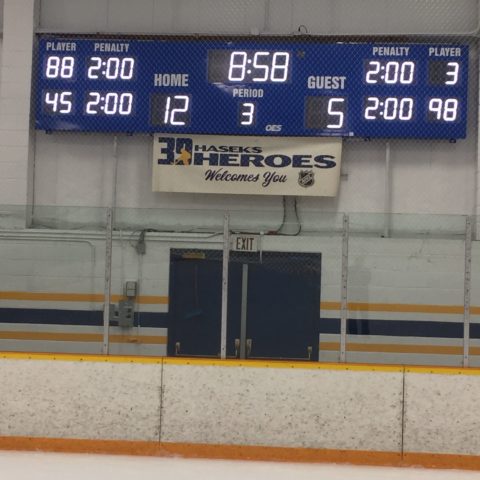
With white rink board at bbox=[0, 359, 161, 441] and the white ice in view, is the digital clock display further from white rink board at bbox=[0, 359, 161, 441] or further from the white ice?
the white ice

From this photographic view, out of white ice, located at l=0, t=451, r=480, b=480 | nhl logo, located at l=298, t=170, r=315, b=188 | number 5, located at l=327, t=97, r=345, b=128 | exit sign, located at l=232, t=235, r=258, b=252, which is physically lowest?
white ice, located at l=0, t=451, r=480, b=480

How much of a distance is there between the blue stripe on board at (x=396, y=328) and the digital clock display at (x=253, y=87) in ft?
9.48

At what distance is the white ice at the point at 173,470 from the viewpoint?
5.97 metres

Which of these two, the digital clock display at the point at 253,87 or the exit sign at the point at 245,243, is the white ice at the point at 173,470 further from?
the digital clock display at the point at 253,87

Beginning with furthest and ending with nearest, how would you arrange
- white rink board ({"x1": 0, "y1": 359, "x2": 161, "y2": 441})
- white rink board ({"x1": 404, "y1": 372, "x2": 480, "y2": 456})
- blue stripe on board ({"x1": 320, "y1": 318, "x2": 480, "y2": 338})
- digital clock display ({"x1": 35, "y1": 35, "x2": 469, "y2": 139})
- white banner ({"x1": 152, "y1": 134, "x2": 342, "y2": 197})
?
1. white banner ({"x1": 152, "y1": 134, "x2": 342, "y2": 197})
2. digital clock display ({"x1": 35, "y1": 35, "x2": 469, "y2": 139})
3. blue stripe on board ({"x1": 320, "y1": 318, "x2": 480, "y2": 338})
4. white rink board ({"x1": 0, "y1": 359, "x2": 161, "y2": 441})
5. white rink board ({"x1": 404, "y1": 372, "x2": 480, "y2": 456})

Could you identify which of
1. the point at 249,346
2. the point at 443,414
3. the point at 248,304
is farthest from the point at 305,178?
the point at 443,414

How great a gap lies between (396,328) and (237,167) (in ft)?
11.0

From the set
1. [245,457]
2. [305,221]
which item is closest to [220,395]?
[245,457]

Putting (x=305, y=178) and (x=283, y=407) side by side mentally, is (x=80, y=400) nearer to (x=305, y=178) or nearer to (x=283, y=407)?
(x=283, y=407)

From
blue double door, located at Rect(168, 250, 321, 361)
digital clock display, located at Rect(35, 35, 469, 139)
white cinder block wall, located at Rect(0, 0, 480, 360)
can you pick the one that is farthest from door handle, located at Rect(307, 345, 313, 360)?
digital clock display, located at Rect(35, 35, 469, 139)

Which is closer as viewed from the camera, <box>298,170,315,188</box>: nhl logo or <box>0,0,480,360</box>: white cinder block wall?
<box>298,170,315,188</box>: nhl logo

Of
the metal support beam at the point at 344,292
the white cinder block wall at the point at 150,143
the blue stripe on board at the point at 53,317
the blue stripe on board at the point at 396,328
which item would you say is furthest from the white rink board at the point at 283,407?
the white cinder block wall at the point at 150,143

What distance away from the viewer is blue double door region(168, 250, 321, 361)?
709cm

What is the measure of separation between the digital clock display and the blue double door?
7.42 ft
